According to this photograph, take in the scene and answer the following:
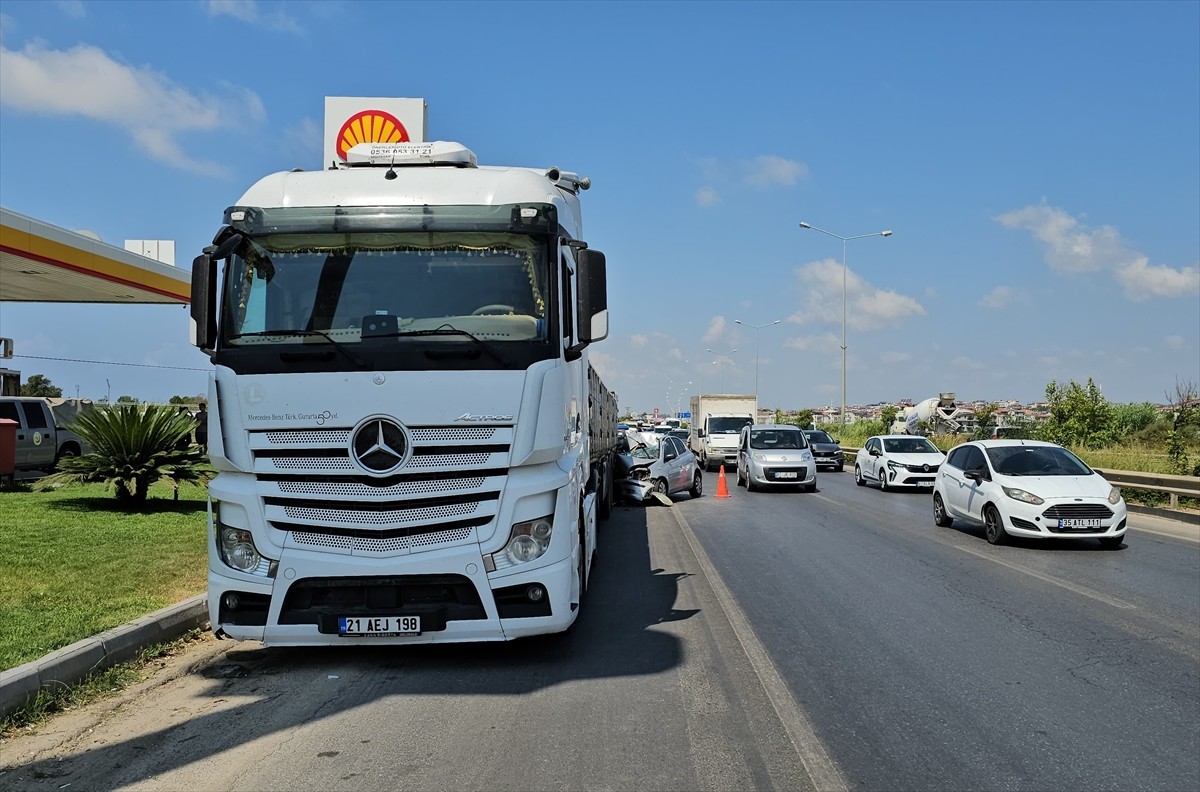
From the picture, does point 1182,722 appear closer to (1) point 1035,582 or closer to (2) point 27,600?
(1) point 1035,582

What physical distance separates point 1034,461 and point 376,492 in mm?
11275

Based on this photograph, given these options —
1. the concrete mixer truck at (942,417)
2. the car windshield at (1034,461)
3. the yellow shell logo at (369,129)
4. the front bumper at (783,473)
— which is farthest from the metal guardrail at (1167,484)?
the concrete mixer truck at (942,417)

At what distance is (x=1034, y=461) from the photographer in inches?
539

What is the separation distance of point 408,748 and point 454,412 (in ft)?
6.56

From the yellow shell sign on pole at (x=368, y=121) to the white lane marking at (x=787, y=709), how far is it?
30.9 feet

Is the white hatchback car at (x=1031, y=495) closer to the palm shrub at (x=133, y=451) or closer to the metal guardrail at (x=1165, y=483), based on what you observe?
the metal guardrail at (x=1165, y=483)

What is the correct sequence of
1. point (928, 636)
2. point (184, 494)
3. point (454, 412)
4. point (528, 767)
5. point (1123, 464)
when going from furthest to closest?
point (1123, 464) < point (184, 494) < point (928, 636) < point (454, 412) < point (528, 767)

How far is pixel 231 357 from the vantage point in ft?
19.4

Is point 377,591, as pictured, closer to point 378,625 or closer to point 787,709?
point 378,625

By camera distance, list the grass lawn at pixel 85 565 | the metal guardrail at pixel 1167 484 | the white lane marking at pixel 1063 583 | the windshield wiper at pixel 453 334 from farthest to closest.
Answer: the metal guardrail at pixel 1167 484 < the white lane marking at pixel 1063 583 < the grass lawn at pixel 85 565 < the windshield wiper at pixel 453 334

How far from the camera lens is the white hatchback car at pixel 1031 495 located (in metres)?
12.3

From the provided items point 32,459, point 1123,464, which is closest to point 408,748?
point 32,459

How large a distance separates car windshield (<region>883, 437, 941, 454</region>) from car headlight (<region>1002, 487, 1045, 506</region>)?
40.7 feet

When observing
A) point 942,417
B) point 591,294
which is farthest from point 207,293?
point 942,417
